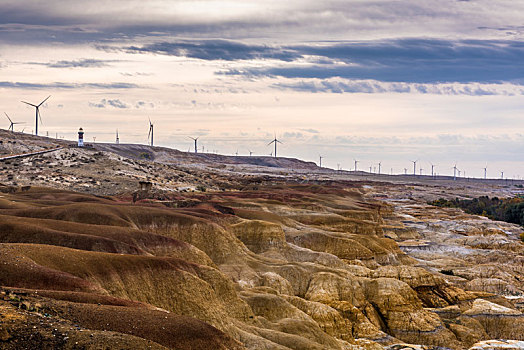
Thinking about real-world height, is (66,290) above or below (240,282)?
above

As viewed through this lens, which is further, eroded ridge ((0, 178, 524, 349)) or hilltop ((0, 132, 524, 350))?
eroded ridge ((0, 178, 524, 349))

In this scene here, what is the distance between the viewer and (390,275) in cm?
8406

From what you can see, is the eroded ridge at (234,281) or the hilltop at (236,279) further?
the eroded ridge at (234,281)

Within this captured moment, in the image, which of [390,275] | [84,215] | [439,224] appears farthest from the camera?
[439,224]

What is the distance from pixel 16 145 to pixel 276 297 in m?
149

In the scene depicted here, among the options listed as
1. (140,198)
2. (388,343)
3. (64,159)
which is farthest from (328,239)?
(64,159)

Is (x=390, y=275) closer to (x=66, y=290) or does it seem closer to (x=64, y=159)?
(x=66, y=290)

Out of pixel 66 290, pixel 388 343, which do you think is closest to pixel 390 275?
pixel 388 343

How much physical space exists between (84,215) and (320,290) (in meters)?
28.0

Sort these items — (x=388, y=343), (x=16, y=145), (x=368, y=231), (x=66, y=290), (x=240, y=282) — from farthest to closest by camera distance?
(x=16, y=145) < (x=368, y=231) < (x=240, y=282) < (x=388, y=343) < (x=66, y=290)

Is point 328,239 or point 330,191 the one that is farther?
point 330,191

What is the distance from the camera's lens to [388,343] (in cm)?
6538

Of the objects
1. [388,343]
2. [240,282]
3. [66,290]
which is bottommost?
[388,343]

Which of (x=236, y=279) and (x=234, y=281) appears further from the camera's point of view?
(x=236, y=279)
